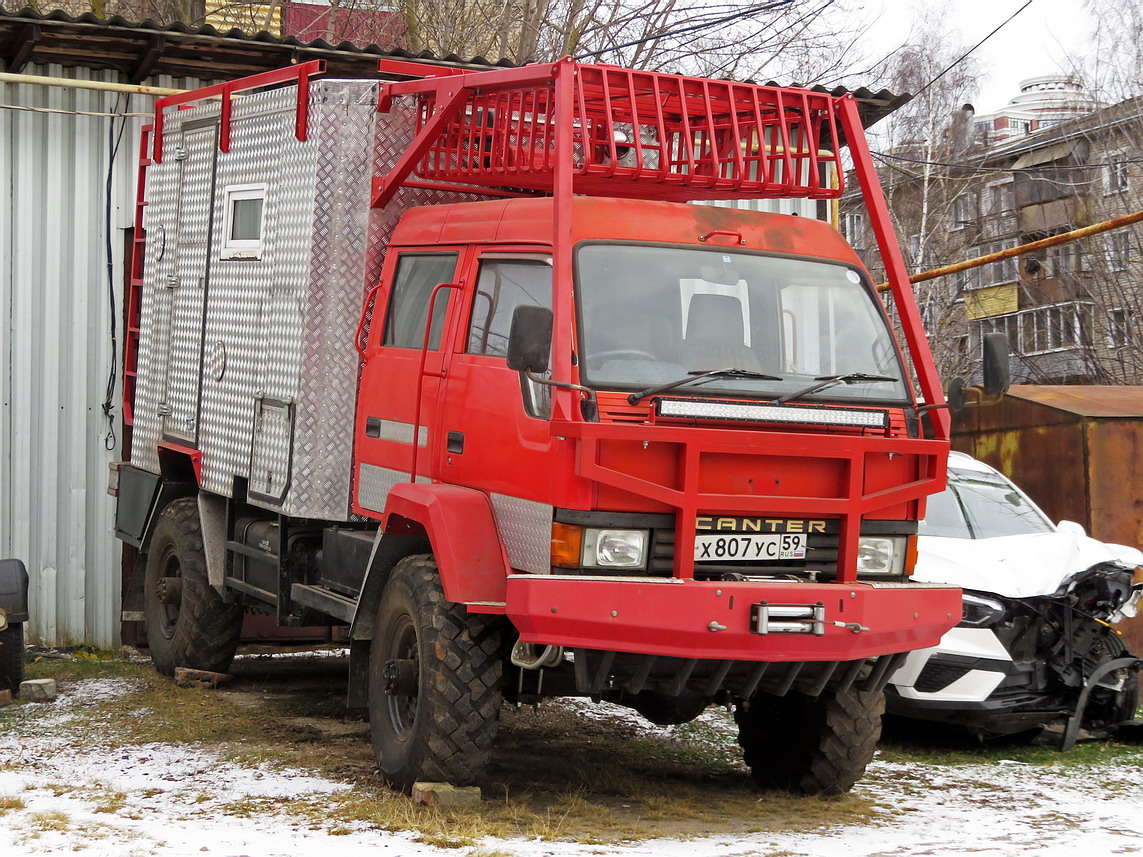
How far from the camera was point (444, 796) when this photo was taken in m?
6.13

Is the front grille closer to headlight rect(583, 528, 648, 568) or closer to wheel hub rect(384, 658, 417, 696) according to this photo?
headlight rect(583, 528, 648, 568)

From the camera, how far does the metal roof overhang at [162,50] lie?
10.0m

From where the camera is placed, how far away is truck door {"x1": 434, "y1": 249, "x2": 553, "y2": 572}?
6008mm

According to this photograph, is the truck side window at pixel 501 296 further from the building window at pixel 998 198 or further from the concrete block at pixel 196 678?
the building window at pixel 998 198

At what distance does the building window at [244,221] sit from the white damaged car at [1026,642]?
14.0ft

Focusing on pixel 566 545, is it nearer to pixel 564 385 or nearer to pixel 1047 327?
pixel 564 385

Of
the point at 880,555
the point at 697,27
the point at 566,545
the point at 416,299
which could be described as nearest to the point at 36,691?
the point at 416,299

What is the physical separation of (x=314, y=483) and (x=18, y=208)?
4387 mm

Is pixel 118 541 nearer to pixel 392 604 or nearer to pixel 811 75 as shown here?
pixel 392 604

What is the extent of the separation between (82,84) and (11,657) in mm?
4275

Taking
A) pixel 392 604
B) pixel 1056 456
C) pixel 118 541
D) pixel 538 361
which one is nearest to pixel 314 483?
pixel 392 604

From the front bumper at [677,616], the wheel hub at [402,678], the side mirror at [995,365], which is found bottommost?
the wheel hub at [402,678]

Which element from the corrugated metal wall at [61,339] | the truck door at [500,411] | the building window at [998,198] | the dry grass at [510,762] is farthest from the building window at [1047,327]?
the truck door at [500,411]

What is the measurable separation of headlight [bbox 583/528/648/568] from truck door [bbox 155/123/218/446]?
4173 mm
